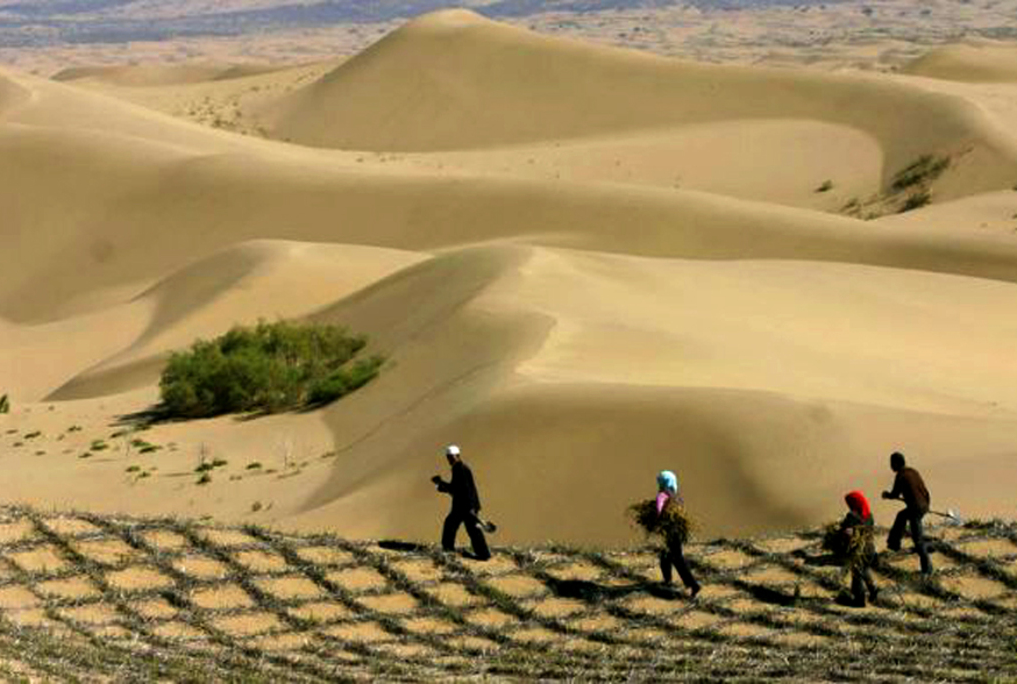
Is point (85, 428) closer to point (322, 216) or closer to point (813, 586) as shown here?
point (813, 586)

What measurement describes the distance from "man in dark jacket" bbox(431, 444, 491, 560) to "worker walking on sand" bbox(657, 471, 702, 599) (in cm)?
149

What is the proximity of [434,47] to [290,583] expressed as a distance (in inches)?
2703

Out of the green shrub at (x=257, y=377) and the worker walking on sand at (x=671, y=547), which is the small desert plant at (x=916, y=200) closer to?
the green shrub at (x=257, y=377)

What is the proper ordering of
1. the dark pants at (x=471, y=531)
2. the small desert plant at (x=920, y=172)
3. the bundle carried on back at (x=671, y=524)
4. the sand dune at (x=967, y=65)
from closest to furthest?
the bundle carried on back at (x=671, y=524) < the dark pants at (x=471, y=531) < the small desert plant at (x=920, y=172) < the sand dune at (x=967, y=65)

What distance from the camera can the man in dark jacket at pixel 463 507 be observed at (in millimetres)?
13055

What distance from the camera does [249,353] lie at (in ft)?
84.0

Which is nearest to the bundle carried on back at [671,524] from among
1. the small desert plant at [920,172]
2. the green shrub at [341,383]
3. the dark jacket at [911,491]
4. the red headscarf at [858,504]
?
the red headscarf at [858,504]

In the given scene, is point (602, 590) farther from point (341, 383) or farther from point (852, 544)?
point (341, 383)

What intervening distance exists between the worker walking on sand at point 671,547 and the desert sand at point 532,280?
2.60m

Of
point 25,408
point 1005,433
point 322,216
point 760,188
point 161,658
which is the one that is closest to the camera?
point 161,658

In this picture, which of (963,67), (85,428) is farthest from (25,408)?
(963,67)

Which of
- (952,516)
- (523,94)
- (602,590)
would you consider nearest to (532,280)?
(952,516)

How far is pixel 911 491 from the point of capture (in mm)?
12516

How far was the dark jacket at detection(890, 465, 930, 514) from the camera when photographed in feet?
41.0
